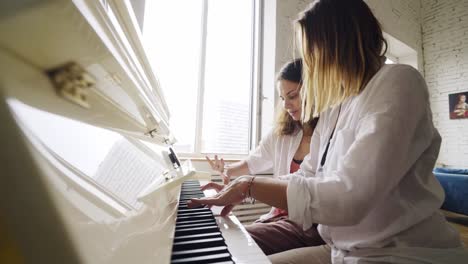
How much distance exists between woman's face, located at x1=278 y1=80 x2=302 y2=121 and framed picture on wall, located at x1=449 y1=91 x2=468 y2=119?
428 cm

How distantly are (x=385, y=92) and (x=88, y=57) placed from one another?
2.00ft

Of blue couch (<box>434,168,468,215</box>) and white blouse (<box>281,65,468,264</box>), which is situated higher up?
white blouse (<box>281,65,468,264</box>)

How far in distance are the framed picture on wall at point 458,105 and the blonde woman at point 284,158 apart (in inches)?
164

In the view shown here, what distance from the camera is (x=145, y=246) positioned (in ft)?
0.94

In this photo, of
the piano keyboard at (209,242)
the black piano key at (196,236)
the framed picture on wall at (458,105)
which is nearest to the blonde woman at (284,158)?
the piano keyboard at (209,242)

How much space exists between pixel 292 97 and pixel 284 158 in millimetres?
374

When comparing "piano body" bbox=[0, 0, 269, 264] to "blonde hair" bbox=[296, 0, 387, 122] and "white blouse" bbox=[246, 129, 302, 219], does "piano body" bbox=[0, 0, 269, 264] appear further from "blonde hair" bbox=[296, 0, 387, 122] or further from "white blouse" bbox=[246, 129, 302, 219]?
"white blouse" bbox=[246, 129, 302, 219]

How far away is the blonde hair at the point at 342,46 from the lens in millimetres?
665

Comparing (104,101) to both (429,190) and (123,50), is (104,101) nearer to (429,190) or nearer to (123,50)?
(123,50)

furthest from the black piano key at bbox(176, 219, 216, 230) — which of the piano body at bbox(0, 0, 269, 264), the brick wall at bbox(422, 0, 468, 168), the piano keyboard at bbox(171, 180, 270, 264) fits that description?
the brick wall at bbox(422, 0, 468, 168)

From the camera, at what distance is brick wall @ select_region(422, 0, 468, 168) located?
3770mm

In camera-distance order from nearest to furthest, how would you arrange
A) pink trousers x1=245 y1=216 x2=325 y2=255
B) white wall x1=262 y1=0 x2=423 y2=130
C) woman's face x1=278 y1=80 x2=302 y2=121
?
pink trousers x1=245 y1=216 x2=325 y2=255 → woman's face x1=278 y1=80 x2=302 y2=121 → white wall x1=262 y1=0 x2=423 y2=130

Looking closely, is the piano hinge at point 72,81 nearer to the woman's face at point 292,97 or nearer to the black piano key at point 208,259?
the black piano key at point 208,259

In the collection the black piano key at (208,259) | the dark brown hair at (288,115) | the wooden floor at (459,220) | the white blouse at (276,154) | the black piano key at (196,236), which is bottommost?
the wooden floor at (459,220)
